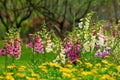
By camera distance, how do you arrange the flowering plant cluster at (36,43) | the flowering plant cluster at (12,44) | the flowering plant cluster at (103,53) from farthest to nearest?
1. the flowering plant cluster at (103,53)
2. the flowering plant cluster at (36,43)
3. the flowering plant cluster at (12,44)

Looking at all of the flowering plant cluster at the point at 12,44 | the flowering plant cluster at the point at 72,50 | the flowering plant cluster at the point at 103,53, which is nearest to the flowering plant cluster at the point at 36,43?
the flowering plant cluster at the point at 72,50

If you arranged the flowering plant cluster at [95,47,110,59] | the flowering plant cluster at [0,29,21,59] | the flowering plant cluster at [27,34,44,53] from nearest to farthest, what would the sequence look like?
the flowering plant cluster at [0,29,21,59] < the flowering plant cluster at [27,34,44,53] < the flowering plant cluster at [95,47,110,59]

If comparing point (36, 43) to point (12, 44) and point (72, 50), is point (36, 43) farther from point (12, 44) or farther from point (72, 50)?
point (12, 44)

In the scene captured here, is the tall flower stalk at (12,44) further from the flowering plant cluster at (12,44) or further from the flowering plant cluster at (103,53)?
the flowering plant cluster at (103,53)

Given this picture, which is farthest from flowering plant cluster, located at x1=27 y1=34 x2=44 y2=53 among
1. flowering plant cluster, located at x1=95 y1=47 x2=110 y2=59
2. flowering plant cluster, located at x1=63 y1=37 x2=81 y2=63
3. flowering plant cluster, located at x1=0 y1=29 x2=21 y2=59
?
flowering plant cluster, located at x1=95 y1=47 x2=110 y2=59

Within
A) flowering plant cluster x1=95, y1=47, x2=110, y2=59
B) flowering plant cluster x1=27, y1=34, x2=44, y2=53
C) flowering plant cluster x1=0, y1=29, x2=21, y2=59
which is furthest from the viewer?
flowering plant cluster x1=95, y1=47, x2=110, y2=59

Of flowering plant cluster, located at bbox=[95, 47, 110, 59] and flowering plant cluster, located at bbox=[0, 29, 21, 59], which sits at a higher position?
flowering plant cluster, located at bbox=[0, 29, 21, 59]

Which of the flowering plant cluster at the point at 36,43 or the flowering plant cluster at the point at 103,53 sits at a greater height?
the flowering plant cluster at the point at 36,43

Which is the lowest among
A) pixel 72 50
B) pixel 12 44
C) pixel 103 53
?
pixel 103 53

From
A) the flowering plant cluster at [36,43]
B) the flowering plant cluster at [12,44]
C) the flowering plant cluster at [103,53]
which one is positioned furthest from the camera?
the flowering plant cluster at [103,53]

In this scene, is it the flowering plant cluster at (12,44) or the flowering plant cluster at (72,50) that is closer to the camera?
the flowering plant cluster at (12,44)

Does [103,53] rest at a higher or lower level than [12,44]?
lower

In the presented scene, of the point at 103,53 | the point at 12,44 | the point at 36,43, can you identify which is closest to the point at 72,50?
the point at 36,43

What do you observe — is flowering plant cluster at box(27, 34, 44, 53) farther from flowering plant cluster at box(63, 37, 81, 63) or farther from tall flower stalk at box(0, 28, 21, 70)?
tall flower stalk at box(0, 28, 21, 70)
